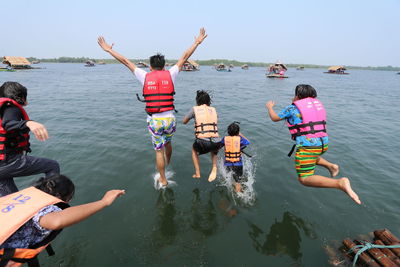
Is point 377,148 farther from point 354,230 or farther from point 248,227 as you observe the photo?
point 248,227

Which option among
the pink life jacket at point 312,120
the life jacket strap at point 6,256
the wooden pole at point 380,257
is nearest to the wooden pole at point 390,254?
the wooden pole at point 380,257

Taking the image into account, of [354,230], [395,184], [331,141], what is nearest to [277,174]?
[354,230]

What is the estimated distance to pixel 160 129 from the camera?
500cm

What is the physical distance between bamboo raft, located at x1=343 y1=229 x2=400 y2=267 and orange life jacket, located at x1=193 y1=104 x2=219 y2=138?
3.75m

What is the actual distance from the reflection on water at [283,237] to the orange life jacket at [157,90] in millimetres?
3542

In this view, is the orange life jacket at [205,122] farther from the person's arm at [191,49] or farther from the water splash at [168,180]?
the water splash at [168,180]

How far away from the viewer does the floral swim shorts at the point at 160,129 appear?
Result: 496cm

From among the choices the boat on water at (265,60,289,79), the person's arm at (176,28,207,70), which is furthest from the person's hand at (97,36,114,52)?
the boat on water at (265,60,289,79)

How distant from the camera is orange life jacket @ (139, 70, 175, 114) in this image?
476 centimetres

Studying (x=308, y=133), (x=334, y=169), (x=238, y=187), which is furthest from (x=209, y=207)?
(x=334, y=169)

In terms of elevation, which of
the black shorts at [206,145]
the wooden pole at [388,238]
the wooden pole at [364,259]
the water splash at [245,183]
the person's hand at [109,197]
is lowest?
the water splash at [245,183]

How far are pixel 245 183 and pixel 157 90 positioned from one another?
3.81m

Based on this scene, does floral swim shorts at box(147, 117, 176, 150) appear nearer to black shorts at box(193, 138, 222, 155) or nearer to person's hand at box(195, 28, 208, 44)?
black shorts at box(193, 138, 222, 155)

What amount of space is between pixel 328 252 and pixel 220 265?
2290mm
